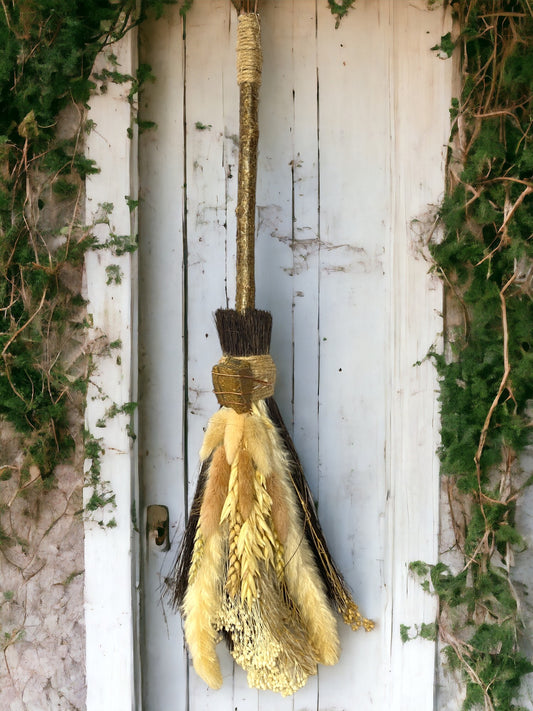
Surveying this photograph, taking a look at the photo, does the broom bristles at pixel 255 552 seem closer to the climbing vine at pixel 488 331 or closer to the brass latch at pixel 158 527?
the brass latch at pixel 158 527

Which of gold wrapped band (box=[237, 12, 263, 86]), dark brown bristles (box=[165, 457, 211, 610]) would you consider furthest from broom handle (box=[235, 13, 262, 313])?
dark brown bristles (box=[165, 457, 211, 610])

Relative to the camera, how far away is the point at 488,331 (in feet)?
4.12

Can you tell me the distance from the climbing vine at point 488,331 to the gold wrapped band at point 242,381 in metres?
0.44

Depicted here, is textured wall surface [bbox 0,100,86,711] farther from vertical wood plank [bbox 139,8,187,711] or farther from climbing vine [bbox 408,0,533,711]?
climbing vine [bbox 408,0,533,711]

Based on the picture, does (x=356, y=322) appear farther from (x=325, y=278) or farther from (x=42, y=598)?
(x=42, y=598)

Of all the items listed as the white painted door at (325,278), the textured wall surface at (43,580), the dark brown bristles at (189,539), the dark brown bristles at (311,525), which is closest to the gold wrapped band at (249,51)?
the white painted door at (325,278)

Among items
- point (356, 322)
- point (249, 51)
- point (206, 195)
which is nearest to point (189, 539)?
point (356, 322)

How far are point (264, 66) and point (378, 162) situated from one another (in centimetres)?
37

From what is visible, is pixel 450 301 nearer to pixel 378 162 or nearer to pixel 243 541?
pixel 378 162

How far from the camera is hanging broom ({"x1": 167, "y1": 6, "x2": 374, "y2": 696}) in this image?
1.16 metres

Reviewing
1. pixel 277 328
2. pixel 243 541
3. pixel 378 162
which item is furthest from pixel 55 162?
pixel 243 541

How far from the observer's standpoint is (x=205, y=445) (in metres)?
1.22

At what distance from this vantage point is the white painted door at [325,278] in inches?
52.8

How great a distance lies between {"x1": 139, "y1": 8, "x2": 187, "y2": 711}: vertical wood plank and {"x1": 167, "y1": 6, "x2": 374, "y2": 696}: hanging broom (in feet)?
0.57
